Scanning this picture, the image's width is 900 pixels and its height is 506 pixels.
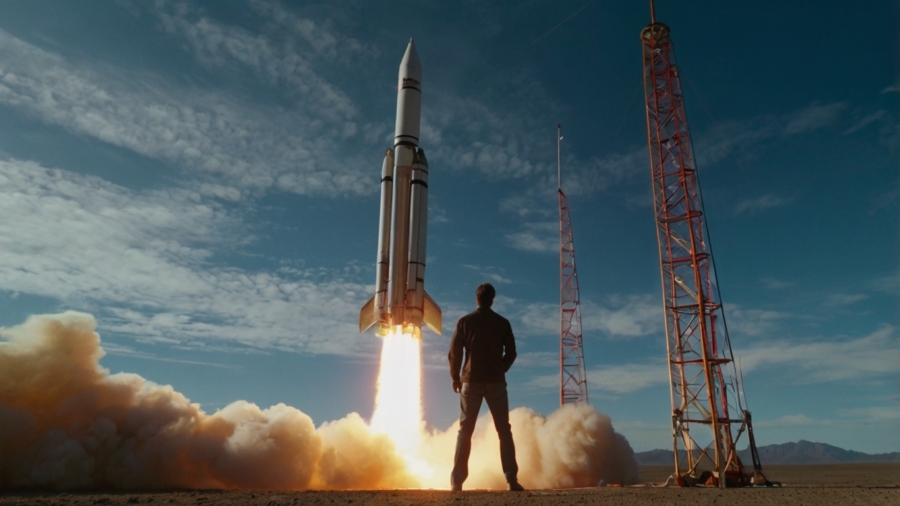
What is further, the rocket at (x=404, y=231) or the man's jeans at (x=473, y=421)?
the rocket at (x=404, y=231)

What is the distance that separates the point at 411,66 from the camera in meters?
26.3

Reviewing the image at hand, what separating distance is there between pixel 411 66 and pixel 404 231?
25.3ft

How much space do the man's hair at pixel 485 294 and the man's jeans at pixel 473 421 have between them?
1.18 m

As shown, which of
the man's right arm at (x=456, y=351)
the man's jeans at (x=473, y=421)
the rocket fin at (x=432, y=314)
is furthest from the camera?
the rocket fin at (x=432, y=314)

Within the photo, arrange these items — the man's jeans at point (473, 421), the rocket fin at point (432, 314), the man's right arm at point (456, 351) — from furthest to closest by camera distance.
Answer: the rocket fin at point (432, 314) → the man's right arm at point (456, 351) → the man's jeans at point (473, 421)

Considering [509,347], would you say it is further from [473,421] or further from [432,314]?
[432,314]

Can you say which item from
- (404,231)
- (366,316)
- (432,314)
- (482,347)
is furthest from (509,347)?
(366,316)

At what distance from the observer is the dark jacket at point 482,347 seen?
8.11m

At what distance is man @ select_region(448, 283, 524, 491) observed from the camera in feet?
26.4

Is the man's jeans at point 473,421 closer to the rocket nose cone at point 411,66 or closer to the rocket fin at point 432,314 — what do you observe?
the rocket fin at point 432,314

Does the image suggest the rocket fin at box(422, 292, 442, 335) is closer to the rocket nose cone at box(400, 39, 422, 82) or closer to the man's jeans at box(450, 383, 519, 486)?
the rocket nose cone at box(400, 39, 422, 82)

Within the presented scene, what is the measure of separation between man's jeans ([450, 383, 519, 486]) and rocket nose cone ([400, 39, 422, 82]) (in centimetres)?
2064

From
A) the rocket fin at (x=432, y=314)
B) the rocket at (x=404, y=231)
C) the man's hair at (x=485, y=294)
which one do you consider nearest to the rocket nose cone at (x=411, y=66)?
the rocket at (x=404, y=231)

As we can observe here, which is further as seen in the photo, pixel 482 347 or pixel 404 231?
pixel 404 231
